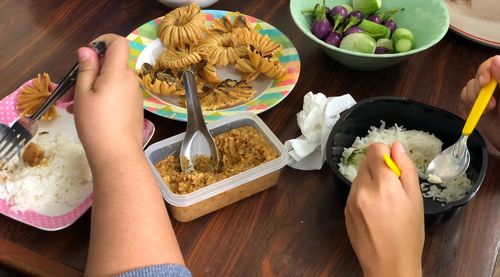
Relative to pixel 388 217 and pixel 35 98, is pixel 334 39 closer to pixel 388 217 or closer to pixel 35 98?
pixel 388 217

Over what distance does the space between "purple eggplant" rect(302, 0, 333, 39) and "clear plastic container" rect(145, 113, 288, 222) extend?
0.30 meters

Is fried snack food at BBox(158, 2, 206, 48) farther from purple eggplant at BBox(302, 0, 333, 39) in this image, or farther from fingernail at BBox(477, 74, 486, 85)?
fingernail at BBox(477, 74, 486, 85)

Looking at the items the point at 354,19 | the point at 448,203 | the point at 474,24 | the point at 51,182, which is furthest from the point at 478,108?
the point at 51,182

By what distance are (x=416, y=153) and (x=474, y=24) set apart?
1.72 ft

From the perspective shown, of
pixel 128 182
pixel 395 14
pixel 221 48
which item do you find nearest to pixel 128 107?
pixel 128 182

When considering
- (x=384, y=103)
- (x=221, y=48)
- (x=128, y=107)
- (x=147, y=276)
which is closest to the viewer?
(x=147, y=276)

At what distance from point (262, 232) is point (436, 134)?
0.39m

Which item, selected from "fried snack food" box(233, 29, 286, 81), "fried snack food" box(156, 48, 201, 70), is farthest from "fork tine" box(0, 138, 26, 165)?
"fried snack food" box(233, 29, 286, 81)

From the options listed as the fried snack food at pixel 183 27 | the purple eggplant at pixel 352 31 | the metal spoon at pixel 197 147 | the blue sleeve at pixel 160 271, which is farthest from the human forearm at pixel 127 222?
the purple eggplant at pixel 352 31

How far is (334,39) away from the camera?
3.51 feet

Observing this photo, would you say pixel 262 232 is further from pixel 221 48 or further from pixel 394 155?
pixel 221 48

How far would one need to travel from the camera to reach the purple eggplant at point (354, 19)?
3.60 ft

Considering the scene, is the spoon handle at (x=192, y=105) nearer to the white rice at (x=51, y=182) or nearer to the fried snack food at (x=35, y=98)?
the white rice at (x=51, y=182)

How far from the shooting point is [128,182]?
2.32 feet
